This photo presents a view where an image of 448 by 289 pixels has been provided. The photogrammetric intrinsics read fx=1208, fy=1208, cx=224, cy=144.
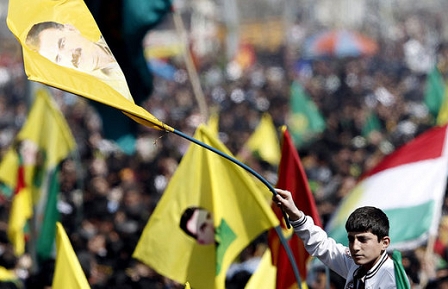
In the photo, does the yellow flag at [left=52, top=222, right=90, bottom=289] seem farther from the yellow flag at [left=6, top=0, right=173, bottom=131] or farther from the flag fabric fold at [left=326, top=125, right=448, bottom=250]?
the flag fabric fold at [left=326, top=125, right=448, bottom=250]

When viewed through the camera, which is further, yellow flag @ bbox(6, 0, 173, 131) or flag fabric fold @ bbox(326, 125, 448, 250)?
flag fabric fold @ bbox(326, 125, 448, 250)

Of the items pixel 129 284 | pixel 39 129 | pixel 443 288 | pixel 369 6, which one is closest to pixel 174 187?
pixel 129 284

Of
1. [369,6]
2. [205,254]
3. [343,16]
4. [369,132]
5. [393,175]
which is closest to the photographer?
[205,254]

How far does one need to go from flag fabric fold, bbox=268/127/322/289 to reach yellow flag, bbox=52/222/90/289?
1281mm

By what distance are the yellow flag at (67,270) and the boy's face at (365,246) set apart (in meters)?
1.73

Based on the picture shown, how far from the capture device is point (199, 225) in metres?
7.30

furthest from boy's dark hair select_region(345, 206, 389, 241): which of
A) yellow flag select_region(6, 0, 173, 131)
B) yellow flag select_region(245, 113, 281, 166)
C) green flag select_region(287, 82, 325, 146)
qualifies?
green flag select_region(287, 82, 325, 146)

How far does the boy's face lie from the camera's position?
4.71 m

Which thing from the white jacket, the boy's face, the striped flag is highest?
the boy's face

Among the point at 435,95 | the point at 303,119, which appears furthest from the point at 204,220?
the point at 435,95

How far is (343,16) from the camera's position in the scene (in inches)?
2191

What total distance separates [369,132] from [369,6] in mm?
30737

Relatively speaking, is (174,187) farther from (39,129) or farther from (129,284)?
(39,129)

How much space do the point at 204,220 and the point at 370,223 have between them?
8.90 ft
